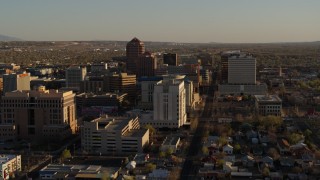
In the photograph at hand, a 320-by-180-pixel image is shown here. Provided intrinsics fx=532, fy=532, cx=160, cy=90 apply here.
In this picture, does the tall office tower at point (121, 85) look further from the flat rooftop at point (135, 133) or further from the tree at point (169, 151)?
the tree at point (169, 151)

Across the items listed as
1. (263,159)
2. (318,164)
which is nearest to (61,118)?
(263,159)

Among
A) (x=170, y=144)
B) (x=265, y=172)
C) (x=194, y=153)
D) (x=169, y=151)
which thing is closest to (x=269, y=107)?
(x=170, y=144)

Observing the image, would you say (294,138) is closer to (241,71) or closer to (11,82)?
(11,82)

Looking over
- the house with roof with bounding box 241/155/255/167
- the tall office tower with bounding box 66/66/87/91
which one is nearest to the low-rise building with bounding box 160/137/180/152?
the house with roof with bounding box 241/155/255/167

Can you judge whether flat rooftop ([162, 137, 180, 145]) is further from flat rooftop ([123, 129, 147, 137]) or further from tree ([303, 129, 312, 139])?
tree ([303, 129, 312, 139])

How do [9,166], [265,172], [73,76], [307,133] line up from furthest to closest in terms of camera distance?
[73,76], [307,133], [9,166], [265,172]

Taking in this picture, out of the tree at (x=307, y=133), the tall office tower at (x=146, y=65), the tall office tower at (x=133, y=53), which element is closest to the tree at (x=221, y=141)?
the tree at (x=307, y=133)
